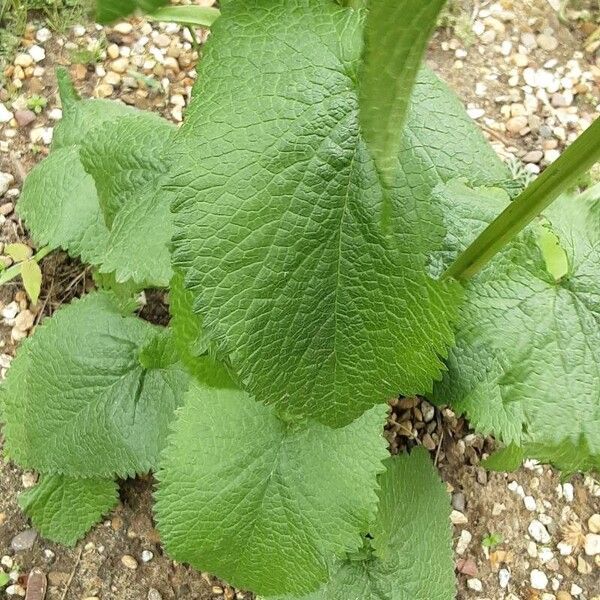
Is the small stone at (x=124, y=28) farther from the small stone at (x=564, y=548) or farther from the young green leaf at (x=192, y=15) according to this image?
the small stone at (x=564, y=548)

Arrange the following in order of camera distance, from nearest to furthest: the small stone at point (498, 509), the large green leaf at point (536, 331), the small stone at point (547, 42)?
1. the large green leaf at point (536, 331)
2. the small stone at point (498, 509)
3. the small stone at point (547, 42)

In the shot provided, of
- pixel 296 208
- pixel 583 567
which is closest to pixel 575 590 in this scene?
pixel 583 567

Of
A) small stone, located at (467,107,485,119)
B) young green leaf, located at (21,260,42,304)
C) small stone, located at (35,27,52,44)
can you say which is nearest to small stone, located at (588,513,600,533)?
small stone, located at (467,107,485,119)

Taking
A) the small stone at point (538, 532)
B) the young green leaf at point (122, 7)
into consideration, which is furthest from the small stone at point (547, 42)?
the young green leaf at point (122, 7)

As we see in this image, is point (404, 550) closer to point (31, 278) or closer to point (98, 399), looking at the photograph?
point (98, 399)

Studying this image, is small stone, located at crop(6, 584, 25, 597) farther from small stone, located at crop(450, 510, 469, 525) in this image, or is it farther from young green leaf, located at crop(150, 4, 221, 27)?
young green leaf, located at crop(150, 4, 221, 27)

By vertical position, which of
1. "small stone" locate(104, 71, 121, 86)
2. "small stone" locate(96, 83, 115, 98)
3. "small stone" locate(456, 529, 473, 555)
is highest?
"small stone" locate(104, 71, 121, 86)

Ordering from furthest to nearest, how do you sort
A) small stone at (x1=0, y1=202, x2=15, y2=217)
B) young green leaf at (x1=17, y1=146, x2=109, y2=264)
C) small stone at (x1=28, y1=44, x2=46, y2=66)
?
small stone at (x1=28, y1=44, x2=46, y2=66) < small stone at (x1=0, y1=202, x2=15, y2=217) < young green leaf at (x1=17, y1=146, x2=109, y2=264)
